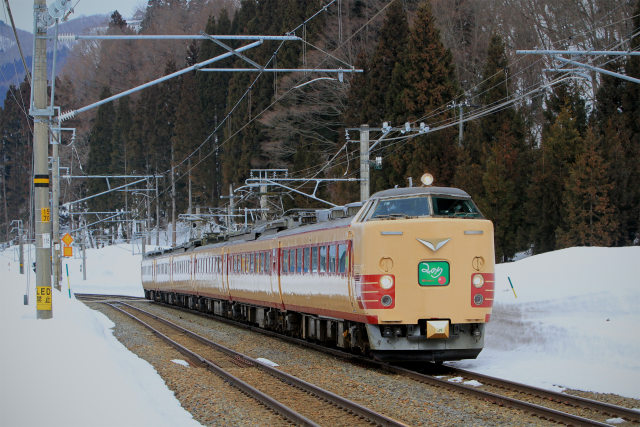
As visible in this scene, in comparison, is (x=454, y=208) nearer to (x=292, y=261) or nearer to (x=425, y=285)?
(x=425, y=285)

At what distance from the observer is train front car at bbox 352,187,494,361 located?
43.1 feet

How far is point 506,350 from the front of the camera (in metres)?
15.7

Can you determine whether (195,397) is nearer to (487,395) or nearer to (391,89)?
(487,395)

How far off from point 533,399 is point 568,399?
48cm

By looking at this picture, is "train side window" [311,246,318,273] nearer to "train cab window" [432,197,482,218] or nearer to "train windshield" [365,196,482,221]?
"train windshield" [365,196,482,221]

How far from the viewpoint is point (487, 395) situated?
10.5 meters

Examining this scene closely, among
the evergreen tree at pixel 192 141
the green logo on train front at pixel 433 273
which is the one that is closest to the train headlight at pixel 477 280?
the green logo on train front at pixel 433 273

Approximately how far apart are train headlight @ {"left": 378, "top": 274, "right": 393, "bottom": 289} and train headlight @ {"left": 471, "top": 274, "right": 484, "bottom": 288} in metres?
1.32

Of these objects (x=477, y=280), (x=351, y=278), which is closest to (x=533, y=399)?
(x=477, y=280)

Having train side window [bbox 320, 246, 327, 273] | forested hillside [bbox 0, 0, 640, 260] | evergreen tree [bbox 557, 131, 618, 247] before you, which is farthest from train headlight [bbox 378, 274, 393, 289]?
evergreen tree [bbox 557, 131, 618, 247]

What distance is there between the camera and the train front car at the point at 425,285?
13.1 meters

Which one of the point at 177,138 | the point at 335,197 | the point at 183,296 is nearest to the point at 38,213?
the point at 183,296

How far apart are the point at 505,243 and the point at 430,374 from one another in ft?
73.5

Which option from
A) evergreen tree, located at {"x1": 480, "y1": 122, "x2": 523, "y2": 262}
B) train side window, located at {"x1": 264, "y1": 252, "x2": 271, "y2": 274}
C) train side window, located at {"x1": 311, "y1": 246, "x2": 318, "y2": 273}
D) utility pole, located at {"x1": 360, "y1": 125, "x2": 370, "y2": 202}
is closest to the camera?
train side window, located at {"x1": 311, "y1": 246, "x2": 318, "y2": 273}
